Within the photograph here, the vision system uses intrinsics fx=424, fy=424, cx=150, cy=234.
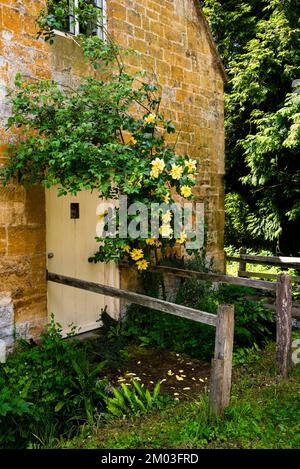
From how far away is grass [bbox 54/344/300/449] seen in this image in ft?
11.2

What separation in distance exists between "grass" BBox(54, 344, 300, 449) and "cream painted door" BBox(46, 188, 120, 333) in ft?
6.58

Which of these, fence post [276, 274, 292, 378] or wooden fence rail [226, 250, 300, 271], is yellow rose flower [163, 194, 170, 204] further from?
wooden fence rail [226, 250, 300, 271]

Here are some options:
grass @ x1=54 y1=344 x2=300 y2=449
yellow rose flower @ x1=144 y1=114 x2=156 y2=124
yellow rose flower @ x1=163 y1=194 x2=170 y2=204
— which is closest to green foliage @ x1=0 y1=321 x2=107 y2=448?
grass @ x1=54 y1=344 x2=300 y2=449

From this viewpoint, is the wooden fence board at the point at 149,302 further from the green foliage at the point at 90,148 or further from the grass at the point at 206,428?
the grass at the point at 206,428

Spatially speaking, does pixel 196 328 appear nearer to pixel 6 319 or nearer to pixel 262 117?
pixel 6 319

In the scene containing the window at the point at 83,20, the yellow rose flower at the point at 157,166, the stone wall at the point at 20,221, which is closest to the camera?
the yellow rose flower at the point at 157,166

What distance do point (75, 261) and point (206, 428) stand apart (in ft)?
9.47

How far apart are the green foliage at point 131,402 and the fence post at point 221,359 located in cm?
65

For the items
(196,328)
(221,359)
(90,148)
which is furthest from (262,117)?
(221,359)

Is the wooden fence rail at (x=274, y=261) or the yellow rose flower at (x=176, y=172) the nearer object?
the yellow rose flower at (x=176, y=172)

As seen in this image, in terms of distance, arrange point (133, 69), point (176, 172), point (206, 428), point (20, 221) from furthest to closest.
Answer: point (133, 69), point (20, 221), point (176, 172), point (206, 428)

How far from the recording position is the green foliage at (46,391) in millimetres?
3592

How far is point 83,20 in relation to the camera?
494 centimetres

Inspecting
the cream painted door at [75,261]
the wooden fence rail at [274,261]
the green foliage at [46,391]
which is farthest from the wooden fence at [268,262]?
the green foliage at [46,391]
